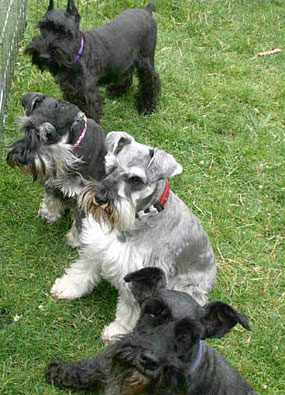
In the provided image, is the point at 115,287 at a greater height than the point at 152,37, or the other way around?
the point at 152,37

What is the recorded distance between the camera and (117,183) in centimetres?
396

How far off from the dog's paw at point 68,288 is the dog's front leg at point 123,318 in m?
0.39

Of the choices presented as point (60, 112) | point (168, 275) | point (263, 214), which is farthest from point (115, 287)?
point (263, 214)

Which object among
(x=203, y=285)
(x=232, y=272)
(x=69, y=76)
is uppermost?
(x=69, y=76)

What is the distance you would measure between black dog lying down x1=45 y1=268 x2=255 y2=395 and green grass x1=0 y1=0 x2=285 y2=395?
1.10m

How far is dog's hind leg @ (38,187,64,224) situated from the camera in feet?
16.6

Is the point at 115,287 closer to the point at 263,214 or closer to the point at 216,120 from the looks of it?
the point at 263,214

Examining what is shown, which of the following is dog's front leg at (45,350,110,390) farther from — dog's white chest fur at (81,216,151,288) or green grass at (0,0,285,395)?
dog's white chest fur at (81,216,151,288)

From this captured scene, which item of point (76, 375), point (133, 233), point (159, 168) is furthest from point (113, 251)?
point (76, 375)

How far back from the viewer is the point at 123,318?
179 inches

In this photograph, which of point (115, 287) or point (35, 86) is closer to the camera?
point (115, 287)

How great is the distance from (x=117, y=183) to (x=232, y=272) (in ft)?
6.27

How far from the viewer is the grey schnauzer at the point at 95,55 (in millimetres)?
5488

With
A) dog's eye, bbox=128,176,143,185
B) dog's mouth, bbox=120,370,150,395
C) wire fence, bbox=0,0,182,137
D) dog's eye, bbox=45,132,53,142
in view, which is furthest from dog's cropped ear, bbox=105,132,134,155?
wire fence, bbox=0,0,182,137
